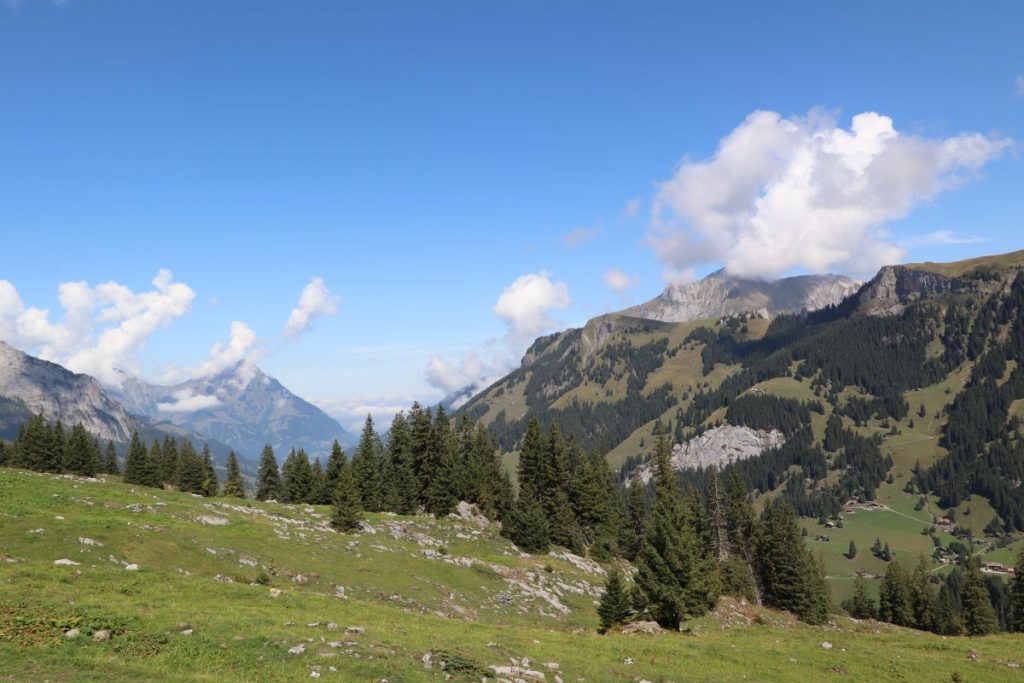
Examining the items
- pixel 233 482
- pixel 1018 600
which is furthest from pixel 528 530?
pixel 1018 600

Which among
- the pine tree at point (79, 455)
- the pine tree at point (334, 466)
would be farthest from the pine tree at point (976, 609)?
the pine tree at point (79, 455)

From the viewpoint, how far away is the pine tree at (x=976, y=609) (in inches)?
3829

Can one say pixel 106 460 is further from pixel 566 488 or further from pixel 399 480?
pixel 566 488

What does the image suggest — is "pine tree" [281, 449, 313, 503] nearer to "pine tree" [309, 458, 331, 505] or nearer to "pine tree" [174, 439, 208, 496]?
"pine tree" [309, 458, 331, 505]

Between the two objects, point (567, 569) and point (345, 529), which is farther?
point (567, 569)

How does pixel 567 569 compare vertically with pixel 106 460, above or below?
below

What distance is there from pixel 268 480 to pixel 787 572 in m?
93.7

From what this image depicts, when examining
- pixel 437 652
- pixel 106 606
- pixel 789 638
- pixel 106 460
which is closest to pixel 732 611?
pixel 789 638

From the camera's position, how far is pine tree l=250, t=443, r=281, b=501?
4363 inches

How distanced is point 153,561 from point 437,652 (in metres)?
25.3

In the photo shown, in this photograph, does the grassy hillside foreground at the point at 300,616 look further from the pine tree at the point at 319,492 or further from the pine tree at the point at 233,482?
the pine tree at the point at 233,482

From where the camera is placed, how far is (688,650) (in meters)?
32.6

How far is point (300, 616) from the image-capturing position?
1109 inches

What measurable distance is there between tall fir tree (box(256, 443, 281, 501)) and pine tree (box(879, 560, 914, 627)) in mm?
116690
